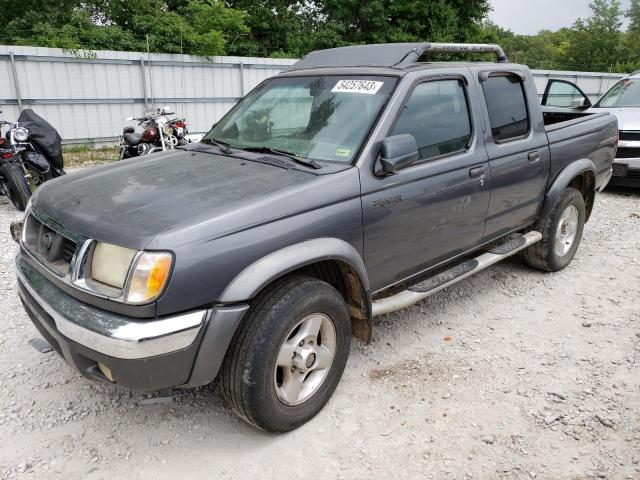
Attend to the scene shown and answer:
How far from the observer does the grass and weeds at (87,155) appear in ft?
34.7

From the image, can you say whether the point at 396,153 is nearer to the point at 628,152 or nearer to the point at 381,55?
the point at 381,55

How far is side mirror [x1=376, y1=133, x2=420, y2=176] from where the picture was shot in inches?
120

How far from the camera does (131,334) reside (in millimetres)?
2279

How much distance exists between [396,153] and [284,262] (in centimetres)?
97

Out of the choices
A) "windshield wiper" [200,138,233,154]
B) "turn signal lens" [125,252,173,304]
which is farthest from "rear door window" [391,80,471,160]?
"turn signal lens" [125,252,173,304]

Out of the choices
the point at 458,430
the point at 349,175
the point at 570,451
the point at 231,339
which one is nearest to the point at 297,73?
the point at 349,175

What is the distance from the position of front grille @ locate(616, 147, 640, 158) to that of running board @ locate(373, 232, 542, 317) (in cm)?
445

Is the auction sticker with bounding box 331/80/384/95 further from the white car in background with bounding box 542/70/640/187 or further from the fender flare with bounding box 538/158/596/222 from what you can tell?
the white car in background with bounding box 542/70/640/187

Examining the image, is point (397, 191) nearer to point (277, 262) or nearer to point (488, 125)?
point (277, 262)

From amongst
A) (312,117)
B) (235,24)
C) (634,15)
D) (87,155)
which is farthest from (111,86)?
(634,15)

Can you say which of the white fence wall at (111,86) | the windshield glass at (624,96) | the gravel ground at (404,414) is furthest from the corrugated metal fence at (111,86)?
the windshield glass at (624,96)

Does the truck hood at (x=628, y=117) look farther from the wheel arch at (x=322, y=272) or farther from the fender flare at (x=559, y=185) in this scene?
the wheel arch at (x=322, y=272)

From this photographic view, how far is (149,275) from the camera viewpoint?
2.31m

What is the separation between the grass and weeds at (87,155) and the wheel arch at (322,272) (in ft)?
28.2
